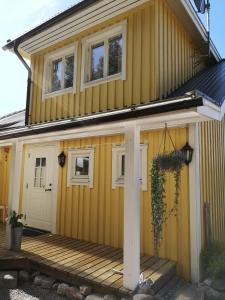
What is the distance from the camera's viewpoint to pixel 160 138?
15.7 ft

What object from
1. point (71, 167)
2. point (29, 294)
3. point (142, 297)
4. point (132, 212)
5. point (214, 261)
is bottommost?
point (29, 294)

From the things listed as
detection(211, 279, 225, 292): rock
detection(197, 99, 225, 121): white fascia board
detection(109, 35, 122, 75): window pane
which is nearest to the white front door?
detection(109, 35, 122, 75): window pane

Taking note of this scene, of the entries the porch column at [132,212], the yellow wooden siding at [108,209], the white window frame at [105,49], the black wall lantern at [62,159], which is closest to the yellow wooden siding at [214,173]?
the yellow wooden siding at [108,209]

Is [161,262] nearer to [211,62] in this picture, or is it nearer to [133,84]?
[133,84]

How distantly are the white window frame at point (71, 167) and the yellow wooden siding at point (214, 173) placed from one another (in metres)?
2.36

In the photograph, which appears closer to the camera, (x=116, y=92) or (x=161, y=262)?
(x=161, y=262)

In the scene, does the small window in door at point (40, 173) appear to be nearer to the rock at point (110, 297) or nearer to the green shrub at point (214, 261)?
the rock at point (110, 297)

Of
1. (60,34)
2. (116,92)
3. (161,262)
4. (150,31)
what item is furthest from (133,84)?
(161,262)

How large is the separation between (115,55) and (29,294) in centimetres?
442

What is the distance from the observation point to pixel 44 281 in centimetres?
403

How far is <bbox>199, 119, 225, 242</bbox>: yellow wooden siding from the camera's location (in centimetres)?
477

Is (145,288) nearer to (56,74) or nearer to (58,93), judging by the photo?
(58,93)

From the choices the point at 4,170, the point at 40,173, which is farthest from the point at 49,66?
the point at 4,170

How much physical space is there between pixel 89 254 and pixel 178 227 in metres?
1.69
